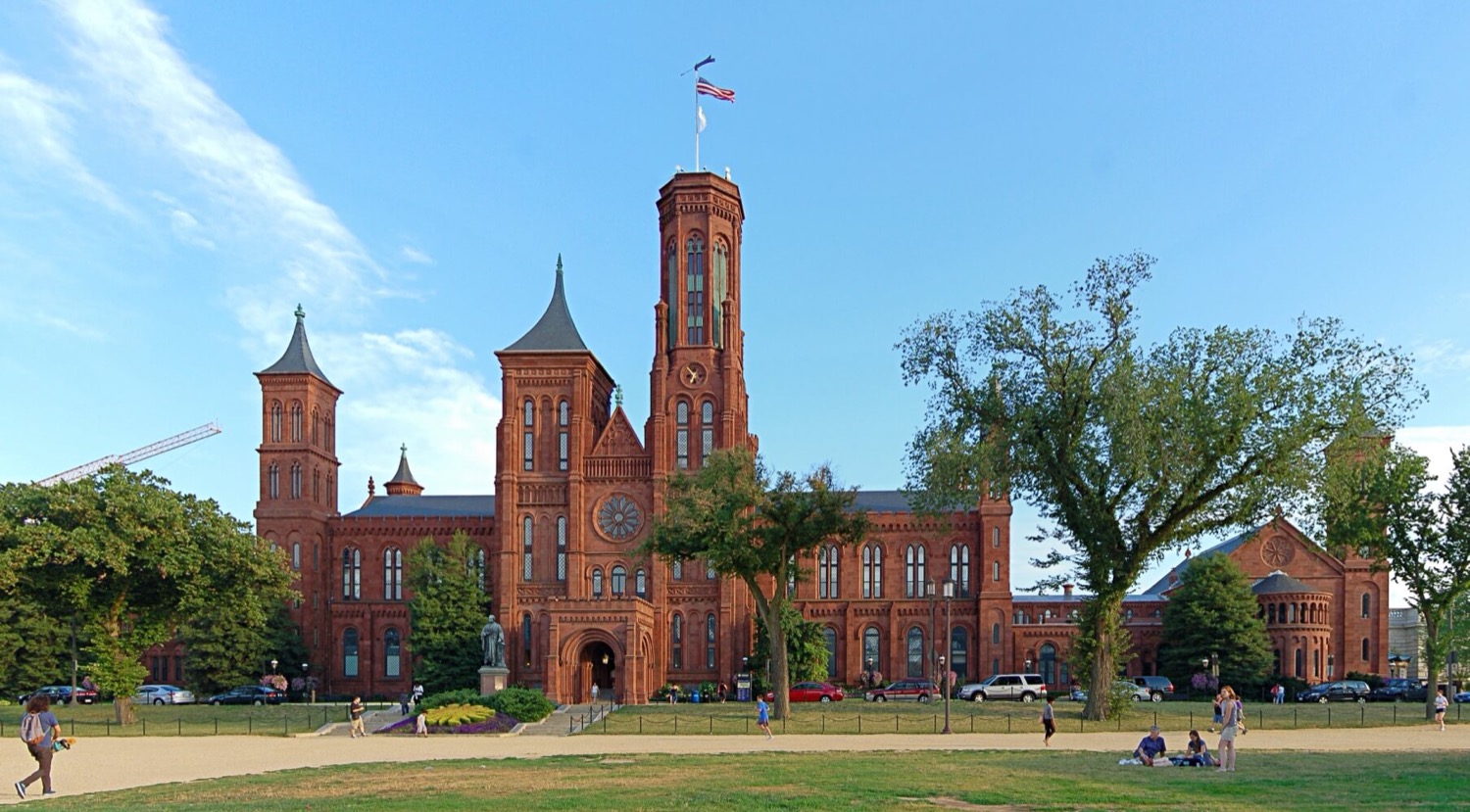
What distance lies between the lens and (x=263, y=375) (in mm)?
83688

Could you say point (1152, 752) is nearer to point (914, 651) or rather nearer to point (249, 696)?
point (914, 651)

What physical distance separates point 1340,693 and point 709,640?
33511 mm

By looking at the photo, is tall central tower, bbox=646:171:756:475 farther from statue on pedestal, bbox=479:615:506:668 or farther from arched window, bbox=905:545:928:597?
statue on pedestal, bbox=479:615:506:668

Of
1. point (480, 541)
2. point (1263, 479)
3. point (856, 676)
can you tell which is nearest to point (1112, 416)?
point (1263, 479)

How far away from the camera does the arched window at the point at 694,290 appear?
78250 millimetres

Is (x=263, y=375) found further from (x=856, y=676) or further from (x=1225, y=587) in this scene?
(x=1225, y=587)

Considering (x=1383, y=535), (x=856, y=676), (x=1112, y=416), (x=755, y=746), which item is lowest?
(x=856, y=676)

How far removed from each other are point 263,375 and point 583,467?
77.2 ft

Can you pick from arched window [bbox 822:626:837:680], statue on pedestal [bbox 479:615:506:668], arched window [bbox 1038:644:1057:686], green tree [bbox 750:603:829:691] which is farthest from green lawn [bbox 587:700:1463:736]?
arched window [bbox 822:626:837:680]

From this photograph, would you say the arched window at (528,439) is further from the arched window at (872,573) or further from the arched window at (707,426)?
the arched window at (872,573)

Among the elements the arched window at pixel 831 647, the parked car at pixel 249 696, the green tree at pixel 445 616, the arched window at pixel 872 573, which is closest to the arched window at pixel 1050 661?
the arched window at pixel 872 573

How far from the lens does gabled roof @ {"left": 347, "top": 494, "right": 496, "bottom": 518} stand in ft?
285

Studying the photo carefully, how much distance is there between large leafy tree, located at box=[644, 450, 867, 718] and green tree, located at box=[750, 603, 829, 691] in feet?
67.2

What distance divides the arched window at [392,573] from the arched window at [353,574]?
59.6 inches
